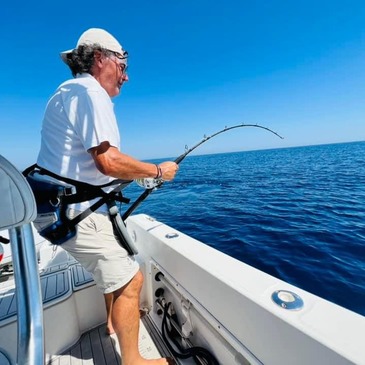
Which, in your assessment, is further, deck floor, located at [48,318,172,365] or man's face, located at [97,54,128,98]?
deck floor, located at [48,318,172,365]

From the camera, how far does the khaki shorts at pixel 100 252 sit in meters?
1.15

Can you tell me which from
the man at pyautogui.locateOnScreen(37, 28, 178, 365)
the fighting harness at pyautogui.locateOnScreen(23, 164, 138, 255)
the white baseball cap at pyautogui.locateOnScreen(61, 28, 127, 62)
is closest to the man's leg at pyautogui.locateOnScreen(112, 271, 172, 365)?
the man at pyautogui.locateOnScreen(37, 28, 178, 365)

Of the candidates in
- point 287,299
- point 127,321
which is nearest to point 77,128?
point 127,321

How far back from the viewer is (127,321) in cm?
120

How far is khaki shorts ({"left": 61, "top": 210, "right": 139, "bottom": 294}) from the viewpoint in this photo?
1154 mm

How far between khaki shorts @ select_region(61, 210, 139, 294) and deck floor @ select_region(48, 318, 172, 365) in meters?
0.72

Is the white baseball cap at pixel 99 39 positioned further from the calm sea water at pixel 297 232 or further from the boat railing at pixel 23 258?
the calm sea water at pixel 297 232

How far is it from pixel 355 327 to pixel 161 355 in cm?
127

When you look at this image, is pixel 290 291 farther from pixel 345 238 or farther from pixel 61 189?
pixel 345 238

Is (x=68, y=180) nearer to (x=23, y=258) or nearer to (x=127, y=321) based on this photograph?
(x=23, y=258)

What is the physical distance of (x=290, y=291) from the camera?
943 millimetres

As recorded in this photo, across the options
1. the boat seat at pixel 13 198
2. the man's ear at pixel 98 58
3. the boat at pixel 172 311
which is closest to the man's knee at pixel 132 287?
the boat at pixel 172 311

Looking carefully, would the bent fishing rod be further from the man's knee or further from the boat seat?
the boat seat

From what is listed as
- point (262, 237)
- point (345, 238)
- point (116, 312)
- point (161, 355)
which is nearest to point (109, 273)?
point (116, 312)
